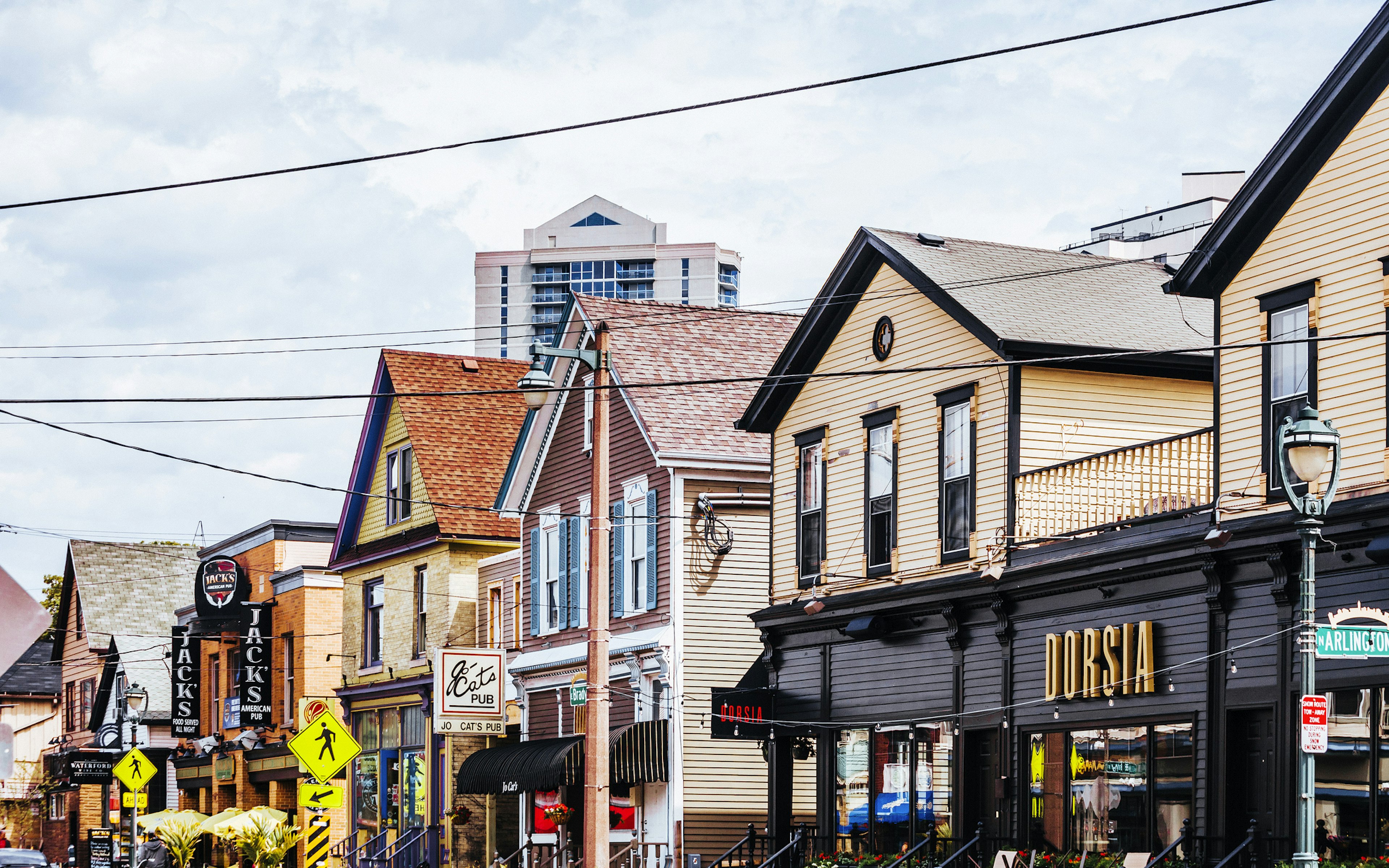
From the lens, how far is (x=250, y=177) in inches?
750

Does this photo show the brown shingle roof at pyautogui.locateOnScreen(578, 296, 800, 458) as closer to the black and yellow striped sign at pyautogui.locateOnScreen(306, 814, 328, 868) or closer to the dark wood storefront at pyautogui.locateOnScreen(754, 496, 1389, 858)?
the dark wood storefront at pyautogui.locateOnScreen(754, 496, 1389, 858)

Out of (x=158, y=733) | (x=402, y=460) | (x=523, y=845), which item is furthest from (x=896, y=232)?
(x=158, y=733)

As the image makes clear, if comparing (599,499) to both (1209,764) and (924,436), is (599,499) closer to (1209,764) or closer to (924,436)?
(924,436)

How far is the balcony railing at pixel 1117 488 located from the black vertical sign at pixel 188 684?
3733 centimetres

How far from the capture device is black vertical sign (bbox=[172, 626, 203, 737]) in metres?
55.7

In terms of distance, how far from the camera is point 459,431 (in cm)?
4400

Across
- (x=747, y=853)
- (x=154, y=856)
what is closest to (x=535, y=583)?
(x=747, y=853)

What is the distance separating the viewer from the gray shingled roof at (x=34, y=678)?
79938mm

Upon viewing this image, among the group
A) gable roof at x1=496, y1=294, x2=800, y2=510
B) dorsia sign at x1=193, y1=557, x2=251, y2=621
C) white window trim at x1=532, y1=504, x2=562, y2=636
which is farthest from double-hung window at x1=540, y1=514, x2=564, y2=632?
dorsia sign at x1=193, y1=557, x2=251, y2=621

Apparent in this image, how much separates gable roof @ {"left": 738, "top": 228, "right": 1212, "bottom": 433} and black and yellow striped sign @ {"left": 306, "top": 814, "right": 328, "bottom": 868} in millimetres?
9698

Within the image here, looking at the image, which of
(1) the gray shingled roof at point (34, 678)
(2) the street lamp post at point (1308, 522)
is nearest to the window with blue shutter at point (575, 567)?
(2) the street lamp post at point (1308, 522)

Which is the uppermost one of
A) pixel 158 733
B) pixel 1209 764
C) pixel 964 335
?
pixel 964 335

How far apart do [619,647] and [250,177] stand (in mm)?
17572

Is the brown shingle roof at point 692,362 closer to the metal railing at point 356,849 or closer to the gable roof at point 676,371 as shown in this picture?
the gable roof at point 676,371
